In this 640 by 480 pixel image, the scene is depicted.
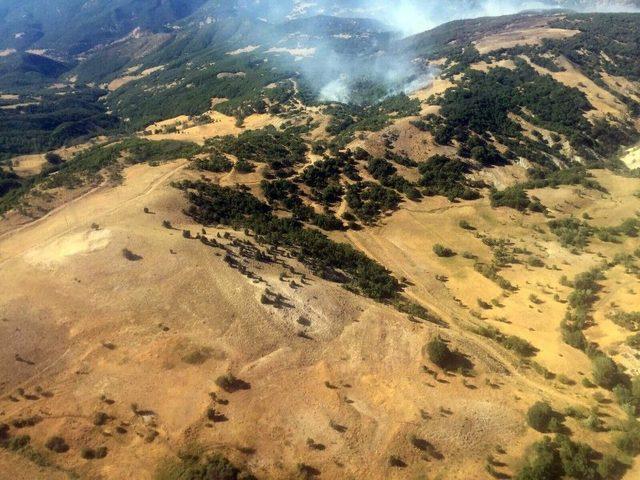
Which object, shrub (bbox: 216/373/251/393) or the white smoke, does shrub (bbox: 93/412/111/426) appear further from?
the white smoke

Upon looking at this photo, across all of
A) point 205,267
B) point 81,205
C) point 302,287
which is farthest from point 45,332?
point 81,205

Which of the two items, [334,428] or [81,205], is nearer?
[334,428]

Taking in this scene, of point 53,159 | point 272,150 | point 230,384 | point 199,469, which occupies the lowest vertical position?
point 199,469

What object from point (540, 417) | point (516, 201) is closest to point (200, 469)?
point (540, 417)

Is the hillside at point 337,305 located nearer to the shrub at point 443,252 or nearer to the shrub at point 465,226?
the shrub at point 443,252

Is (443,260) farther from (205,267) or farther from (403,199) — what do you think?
A: (205,267)

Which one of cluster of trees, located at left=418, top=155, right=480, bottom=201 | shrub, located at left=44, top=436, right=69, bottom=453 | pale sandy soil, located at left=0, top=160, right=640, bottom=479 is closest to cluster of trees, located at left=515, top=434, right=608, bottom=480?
pale sandy soil, located at left=0, top=160, right=640, bottom=479

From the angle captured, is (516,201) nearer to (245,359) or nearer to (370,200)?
(370,200)

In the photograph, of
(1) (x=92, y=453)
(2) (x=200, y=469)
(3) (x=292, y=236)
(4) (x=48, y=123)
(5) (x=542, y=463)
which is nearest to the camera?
(2) (x=200, y=469)

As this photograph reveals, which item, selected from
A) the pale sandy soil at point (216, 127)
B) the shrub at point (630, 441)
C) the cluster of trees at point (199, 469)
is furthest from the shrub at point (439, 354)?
the pale sandy soil at point (216, 127)
